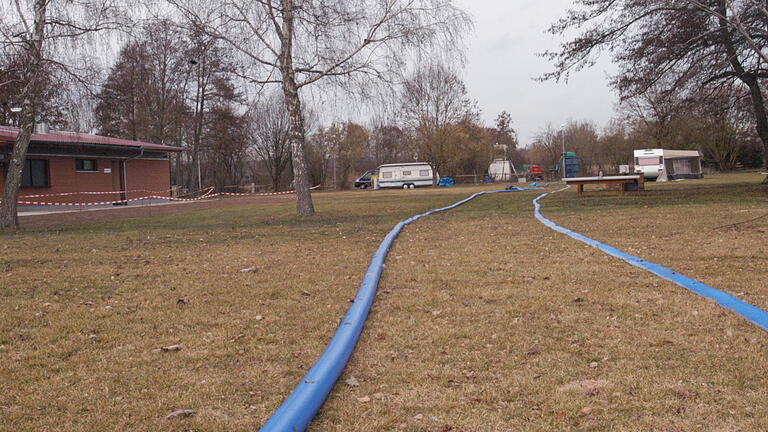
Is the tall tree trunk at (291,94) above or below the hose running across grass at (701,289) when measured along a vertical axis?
above

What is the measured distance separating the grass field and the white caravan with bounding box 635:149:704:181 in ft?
106

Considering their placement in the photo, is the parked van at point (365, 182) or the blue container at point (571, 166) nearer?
the parked van at point (365, 182)

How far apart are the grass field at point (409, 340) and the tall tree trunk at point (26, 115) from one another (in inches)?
286

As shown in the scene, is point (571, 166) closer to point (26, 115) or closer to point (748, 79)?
point (748, 79)

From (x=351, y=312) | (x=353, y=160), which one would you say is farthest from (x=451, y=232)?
(x=353, y=160)

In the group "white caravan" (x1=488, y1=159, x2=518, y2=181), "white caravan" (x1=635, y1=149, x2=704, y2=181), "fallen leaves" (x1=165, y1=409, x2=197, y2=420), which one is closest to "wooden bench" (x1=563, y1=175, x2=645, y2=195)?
"white caravan" (x1=635, y1=149, x2=704, y2=181)

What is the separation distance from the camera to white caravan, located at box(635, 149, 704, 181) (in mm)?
37719

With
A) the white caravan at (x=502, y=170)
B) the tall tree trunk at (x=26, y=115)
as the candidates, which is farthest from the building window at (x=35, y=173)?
the white caravan at (x=502, y=170)

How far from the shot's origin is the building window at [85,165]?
29.3 m

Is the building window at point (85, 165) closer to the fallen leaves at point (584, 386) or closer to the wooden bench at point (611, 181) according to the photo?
the wooden bench at point (611, 181)

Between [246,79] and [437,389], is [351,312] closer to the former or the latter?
[437,389]

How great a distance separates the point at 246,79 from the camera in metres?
14.6

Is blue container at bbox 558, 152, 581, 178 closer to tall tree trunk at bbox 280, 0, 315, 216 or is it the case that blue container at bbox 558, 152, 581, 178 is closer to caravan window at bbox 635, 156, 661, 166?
caravan window at bbox 635, 156, 661, 166

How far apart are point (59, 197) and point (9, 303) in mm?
25714
